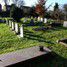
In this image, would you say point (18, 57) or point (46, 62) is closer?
point (18, 57)

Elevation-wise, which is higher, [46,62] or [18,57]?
[18,57]

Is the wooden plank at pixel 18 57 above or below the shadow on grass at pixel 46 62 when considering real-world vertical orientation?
above

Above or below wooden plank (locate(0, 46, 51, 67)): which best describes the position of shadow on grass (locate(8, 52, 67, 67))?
below

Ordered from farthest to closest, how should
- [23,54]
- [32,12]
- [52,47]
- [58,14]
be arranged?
[32,12] < [58,14] < [52,47] < [23,54]

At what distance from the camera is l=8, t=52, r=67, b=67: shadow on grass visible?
21.2ft

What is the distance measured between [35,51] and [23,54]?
2.49ft

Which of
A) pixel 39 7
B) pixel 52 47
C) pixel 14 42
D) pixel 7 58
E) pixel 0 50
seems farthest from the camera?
pixel 39 7

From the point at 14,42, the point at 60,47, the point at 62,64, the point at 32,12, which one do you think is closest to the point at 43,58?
the point at 62,64

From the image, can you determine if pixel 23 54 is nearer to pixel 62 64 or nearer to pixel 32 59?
pixel 32 59

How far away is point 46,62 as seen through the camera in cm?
693

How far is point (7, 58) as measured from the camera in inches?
257

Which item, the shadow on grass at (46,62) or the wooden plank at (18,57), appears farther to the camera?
the shadow on grass at (46,62)

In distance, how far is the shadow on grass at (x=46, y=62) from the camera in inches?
254

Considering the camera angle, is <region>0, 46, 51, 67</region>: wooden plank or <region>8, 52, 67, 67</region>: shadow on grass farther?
<region>8, 52, 67, 67</region>: shadow on grass
